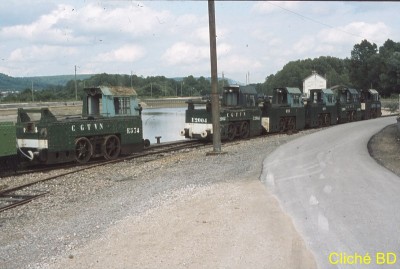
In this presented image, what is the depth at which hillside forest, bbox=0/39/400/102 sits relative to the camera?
84.7 metres

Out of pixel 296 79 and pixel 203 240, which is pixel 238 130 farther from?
pixel 296 79

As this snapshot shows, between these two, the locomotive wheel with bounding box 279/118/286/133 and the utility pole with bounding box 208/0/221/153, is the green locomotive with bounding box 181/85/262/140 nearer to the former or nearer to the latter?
the locomotive wheel with bounding box 279/118/286/133

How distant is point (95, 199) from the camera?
1093cm

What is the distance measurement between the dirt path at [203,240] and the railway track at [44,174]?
3.90m

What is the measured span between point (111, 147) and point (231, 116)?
7813mm

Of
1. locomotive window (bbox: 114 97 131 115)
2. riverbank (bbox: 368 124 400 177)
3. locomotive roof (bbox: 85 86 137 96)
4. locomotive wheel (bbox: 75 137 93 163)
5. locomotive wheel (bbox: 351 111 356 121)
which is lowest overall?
riverbank (bbox: 368 124 400 177)

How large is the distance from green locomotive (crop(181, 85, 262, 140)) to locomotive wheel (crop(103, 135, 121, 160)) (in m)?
6.07

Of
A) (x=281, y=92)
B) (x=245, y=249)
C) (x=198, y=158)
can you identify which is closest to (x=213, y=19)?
(x=198, y=158)

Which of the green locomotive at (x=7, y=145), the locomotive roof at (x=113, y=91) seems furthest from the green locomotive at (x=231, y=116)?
the green locomotive at (x=7, y=145)

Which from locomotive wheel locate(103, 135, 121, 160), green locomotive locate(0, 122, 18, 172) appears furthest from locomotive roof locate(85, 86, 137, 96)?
green locomotive locate(0, 122, 18, 172)

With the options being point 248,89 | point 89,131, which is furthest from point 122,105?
point 248,89

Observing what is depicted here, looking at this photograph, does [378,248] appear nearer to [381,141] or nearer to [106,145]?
[106,145]

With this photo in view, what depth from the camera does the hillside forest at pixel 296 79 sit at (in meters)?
84.7

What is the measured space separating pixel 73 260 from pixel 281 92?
25.5m
